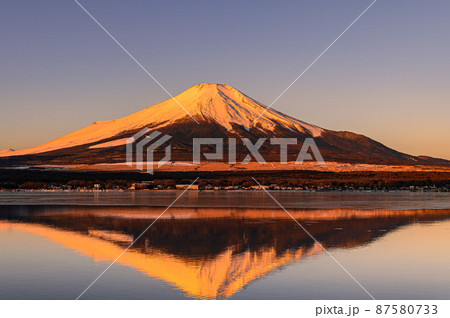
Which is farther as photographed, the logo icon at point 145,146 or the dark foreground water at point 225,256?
the logo icon at point 145,146

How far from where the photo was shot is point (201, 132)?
127 meters

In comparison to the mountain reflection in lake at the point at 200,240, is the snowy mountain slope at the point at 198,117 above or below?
above

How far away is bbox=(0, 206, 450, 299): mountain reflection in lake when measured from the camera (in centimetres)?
1038

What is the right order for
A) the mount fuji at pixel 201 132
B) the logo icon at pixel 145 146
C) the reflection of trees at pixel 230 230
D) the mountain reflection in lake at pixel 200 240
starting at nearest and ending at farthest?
the mountain reflection in lake at pixel 200 240 → the reflection of trees at pixel 230 230 → the logo icon at pixel 145 146 → the mount fuji at pixel 201 132

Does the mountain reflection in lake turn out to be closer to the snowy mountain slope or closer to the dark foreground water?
the dark foreground water

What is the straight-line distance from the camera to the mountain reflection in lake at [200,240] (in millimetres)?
10380

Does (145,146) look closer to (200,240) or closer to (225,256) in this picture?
(200,240)

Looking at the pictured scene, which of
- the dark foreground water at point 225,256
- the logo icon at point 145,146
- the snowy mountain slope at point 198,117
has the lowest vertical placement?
the dark foreground water at point 225,256

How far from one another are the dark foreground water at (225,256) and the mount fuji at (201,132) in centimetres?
8387

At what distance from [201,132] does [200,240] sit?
112m

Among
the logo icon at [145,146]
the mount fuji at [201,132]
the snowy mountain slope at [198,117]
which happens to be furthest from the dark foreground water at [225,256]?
the snowy mountain slope at [198,117]

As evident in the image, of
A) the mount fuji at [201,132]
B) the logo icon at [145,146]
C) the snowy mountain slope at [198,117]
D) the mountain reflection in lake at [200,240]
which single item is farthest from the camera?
the snowy mountain slope at [198,117]

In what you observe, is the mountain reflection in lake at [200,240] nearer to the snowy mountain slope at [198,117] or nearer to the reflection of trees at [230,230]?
the reflection of trees at [230,230]
